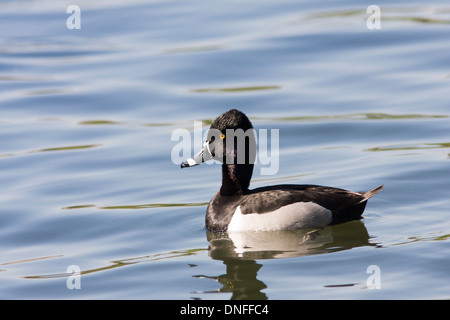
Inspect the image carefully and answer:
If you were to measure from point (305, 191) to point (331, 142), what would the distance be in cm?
364

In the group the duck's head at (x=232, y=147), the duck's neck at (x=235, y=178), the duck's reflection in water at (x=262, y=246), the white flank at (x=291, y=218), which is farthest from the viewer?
the duck's neck at (x=235, y=178)

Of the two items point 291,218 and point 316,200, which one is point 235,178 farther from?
point 316,200

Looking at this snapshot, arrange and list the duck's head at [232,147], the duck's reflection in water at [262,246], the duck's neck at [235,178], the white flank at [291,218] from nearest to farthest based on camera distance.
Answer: the duck's reflection in water at [262,246]
the white flank at [291,218]
the duck's head at [232,147]
the duck's neck at [235,178]

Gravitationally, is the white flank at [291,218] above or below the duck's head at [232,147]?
below

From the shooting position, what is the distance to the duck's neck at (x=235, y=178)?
10156 millimetres

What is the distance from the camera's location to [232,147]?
400 inches

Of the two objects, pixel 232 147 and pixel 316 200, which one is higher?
pixel 232 147

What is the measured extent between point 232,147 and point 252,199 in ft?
2.27

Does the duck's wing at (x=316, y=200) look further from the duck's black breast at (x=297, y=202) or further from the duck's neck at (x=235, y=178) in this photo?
the duck's neck at (x=235, y=178)

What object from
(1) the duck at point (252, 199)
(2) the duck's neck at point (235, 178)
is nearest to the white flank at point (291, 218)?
(1) the duck at point (252, 199)

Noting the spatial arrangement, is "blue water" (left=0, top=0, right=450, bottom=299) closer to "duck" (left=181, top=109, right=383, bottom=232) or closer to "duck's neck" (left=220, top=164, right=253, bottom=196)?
"duck" (left=181, top=109, right=383, bottom=232)

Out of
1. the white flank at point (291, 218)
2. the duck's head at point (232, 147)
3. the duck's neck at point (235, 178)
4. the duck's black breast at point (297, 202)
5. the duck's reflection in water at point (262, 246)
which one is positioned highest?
the duck's head at point (232, 147)

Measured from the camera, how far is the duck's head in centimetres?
1003

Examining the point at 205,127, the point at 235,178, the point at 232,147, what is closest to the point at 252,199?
the point at 235,178
